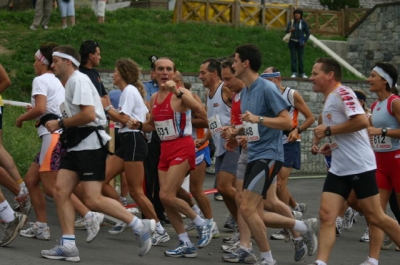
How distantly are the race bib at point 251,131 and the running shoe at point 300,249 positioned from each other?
1.27m

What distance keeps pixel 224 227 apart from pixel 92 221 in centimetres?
327

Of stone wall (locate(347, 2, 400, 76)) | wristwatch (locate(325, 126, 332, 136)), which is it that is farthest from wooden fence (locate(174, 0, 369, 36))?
wristwatch (locate(325, 126, 332, 136))

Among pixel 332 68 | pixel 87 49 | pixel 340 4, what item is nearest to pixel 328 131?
pixel 332 68

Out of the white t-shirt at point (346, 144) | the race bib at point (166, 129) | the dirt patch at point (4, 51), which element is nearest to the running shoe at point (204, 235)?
the race bib at point (166, 129)

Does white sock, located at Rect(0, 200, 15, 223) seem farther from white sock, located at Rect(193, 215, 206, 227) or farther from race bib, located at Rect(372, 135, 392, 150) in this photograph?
race bib, located at Rect(372, 135, 392, 150)

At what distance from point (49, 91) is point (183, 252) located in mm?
2244

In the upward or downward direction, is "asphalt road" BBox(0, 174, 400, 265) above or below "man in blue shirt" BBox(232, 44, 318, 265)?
below

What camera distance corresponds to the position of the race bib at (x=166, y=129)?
11.4 meters

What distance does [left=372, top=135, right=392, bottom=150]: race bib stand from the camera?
37.7ft

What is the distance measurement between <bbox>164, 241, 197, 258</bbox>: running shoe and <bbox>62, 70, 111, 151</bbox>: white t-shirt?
4.88 feet

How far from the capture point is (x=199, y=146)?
1223 cm

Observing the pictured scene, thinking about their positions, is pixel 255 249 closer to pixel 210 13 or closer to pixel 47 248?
pixel 47 248

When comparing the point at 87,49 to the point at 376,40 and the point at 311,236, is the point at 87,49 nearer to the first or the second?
the point at 311,236

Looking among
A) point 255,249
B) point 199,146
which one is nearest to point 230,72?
point 199,146
